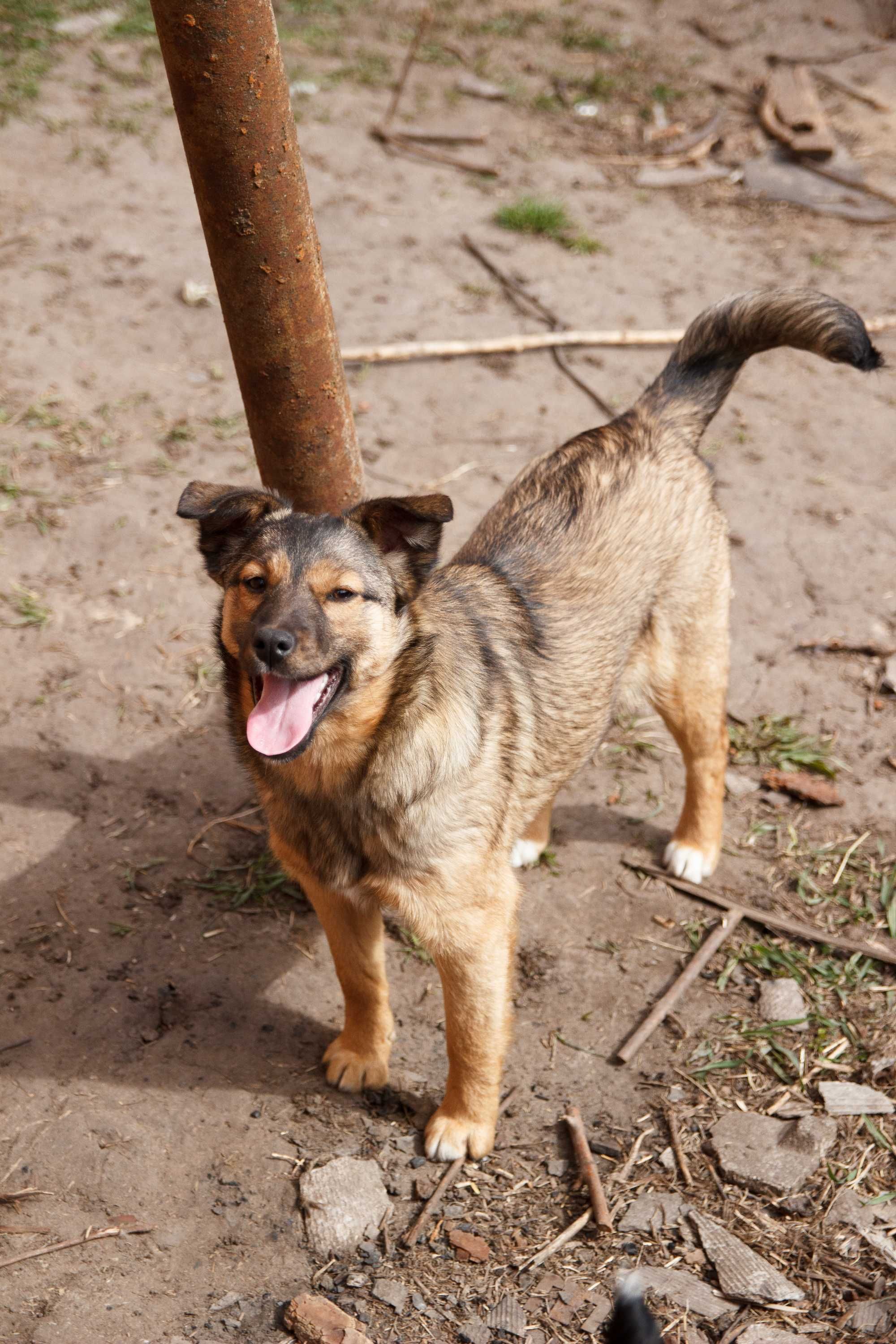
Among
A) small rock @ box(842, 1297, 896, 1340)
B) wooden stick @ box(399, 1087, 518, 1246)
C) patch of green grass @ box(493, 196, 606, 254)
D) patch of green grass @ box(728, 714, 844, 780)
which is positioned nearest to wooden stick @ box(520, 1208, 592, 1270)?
wooden stick @ box(399, 1087, 518, 1246)

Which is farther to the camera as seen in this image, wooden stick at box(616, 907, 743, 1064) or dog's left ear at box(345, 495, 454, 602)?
wooden stick at box(616, 907, 743, 1064)

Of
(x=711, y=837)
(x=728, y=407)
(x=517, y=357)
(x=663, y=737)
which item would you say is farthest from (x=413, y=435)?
(x=711, y=837)

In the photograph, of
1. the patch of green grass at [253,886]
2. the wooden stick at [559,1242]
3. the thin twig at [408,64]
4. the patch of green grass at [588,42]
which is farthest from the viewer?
the patch of green grass at [588,42]

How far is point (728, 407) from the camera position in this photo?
761 centimetres

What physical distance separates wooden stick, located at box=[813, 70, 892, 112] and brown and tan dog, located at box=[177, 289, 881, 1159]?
8.83 meters

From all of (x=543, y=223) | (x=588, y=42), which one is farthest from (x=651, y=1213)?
(x=588, y=42)

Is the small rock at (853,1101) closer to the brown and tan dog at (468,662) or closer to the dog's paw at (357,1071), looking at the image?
the brown and tan dog at (468,662)

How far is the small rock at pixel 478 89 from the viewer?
11203 millimetres

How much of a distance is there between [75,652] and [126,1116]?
2.61 meters

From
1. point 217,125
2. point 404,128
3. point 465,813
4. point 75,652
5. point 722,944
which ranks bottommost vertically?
point 722,944

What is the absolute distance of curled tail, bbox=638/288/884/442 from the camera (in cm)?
407

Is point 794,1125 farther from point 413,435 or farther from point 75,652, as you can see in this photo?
point 413,435

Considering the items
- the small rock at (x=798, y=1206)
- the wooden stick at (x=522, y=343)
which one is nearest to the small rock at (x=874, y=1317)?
the small rock at (x=798, y=1206)

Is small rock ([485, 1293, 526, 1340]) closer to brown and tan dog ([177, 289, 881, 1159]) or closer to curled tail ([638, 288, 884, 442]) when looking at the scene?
brown and tan dog ([177, 289, 881, 1159])
